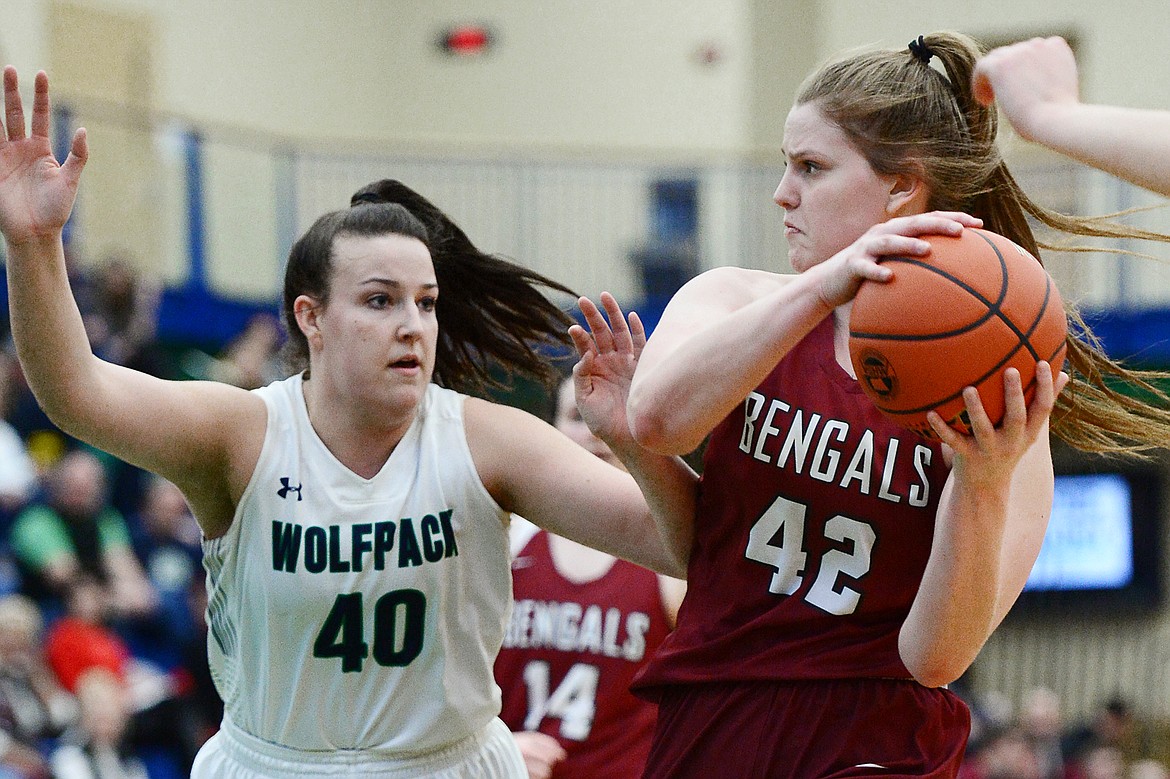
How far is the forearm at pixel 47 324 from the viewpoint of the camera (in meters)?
3.22

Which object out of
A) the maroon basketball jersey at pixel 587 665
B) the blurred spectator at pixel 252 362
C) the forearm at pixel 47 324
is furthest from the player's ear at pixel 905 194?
the blurred spectator at pixel 252 362

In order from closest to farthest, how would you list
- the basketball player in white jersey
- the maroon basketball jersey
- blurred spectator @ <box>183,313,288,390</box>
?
the basketball player in white jersey
the maroon basketball jersey
blurred spectator @ <box>183,313,288,390</box>

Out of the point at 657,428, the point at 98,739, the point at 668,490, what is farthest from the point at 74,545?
the point at 657,428

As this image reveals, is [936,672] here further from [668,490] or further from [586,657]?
[586,657]

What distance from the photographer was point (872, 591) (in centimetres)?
Answer: 295

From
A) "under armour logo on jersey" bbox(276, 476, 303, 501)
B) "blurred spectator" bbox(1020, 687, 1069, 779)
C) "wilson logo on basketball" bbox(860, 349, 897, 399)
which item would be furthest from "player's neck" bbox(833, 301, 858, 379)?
"blurred spectator" bbox(1020, 687, 1069, 779)

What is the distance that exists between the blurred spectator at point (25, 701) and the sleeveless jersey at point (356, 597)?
393 centimetres

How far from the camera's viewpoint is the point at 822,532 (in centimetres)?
296

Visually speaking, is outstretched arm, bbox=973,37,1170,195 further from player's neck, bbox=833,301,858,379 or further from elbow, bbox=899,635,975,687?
elbow, bbox=899,635,975,687

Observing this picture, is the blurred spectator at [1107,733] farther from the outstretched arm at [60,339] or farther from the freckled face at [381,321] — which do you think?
the outstretched arm at [60,339]

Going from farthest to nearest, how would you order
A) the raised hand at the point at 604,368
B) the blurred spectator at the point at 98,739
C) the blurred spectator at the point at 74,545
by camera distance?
the blurred spectator at the point at 74,545, the blurred spectator at the point at 98,739, the raised hand at the point at 604,368

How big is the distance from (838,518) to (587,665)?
1.86 m

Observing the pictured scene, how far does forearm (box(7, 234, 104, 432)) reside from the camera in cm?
322

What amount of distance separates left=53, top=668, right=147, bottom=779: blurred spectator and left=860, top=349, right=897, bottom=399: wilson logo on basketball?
6001 millimetres
